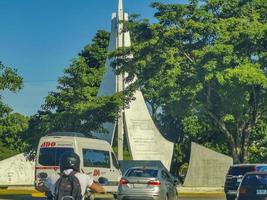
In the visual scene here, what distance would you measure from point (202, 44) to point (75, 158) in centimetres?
3008

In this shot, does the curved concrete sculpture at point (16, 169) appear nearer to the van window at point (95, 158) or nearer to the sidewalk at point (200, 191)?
the sidewalk at point (200, 191)

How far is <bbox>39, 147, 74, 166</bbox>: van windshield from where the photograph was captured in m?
27.5

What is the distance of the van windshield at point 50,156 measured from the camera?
27453 mm

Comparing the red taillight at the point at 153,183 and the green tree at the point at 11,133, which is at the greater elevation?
the green tree at the point at 11,133

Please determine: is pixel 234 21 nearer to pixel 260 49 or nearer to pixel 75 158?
pixel 260 49

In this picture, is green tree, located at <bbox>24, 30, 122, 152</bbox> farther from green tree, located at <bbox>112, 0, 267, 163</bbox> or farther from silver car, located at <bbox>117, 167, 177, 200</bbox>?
silver car, located at <bbox>117, 167, 177, 200</bbox>

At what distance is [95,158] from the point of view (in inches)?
1137

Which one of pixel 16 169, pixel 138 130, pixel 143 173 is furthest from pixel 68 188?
pixel 16 169

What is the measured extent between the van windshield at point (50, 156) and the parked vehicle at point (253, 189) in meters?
10.7

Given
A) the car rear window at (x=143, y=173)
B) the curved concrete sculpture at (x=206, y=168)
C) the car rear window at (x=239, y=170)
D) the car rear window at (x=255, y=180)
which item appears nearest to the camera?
the car rear window at (x=255, y=180)

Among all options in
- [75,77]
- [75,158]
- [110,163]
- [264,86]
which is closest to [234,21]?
[264,86]

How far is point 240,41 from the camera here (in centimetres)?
3609

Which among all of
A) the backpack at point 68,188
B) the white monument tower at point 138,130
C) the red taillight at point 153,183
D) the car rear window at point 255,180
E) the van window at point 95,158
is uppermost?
the white monument tower at point 138,130

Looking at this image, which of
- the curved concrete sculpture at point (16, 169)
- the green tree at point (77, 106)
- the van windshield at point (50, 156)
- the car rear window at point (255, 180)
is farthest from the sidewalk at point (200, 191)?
the car rear window at point (255, 180)
